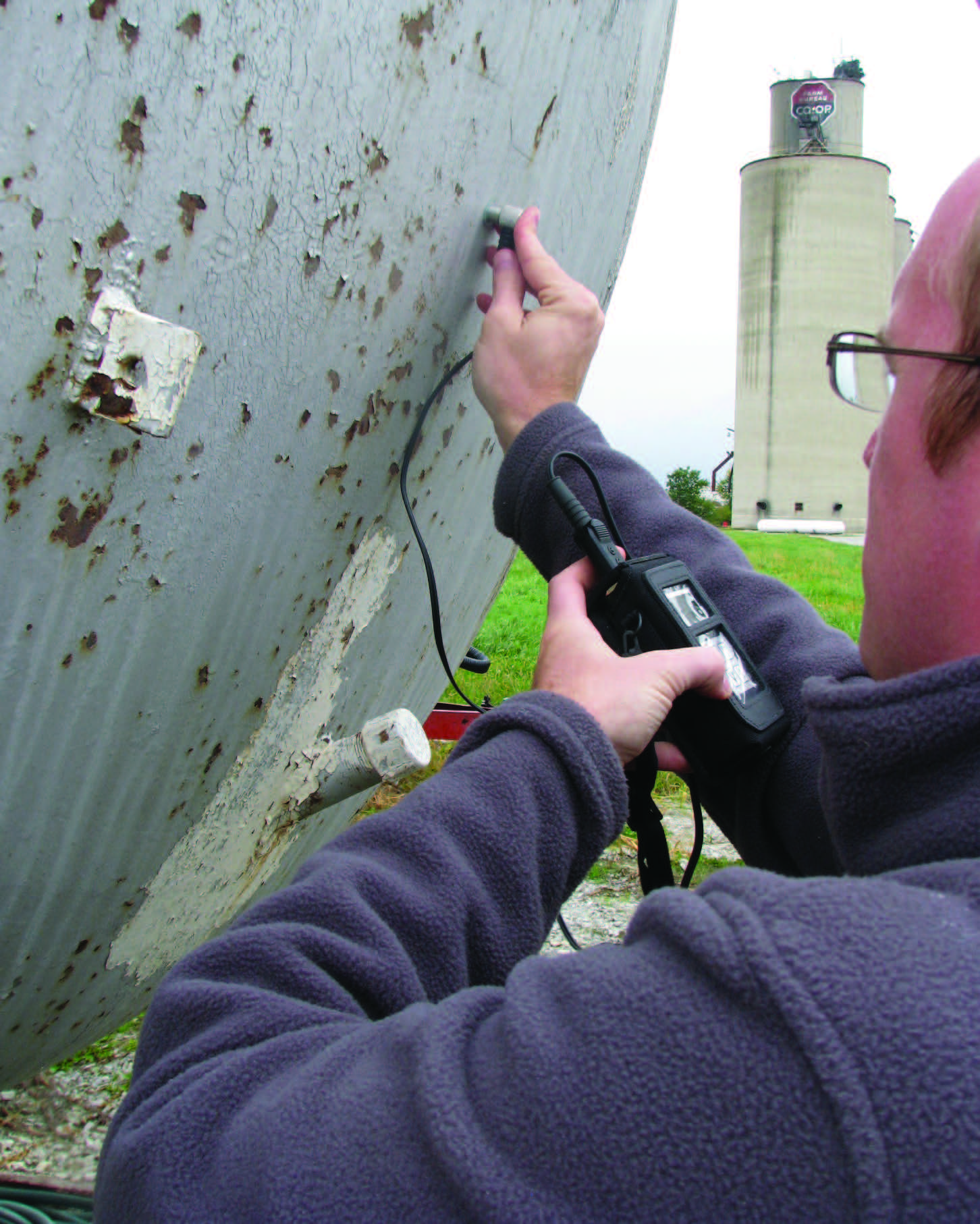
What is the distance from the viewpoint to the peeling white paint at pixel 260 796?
999mm

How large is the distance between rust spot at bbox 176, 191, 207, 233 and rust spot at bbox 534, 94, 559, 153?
0.42 m

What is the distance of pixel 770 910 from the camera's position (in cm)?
45

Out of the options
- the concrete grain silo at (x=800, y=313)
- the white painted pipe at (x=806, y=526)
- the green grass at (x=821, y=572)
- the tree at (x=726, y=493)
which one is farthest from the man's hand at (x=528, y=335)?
the tree at (x=726, y=493)

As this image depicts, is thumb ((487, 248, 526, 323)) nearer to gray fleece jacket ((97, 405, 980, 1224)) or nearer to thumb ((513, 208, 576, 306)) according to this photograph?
thumb ((513, 208, 576, 306))

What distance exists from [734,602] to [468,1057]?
73 cm

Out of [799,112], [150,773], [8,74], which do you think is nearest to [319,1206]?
[150,773]

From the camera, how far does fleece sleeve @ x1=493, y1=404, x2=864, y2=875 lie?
0.98 metres

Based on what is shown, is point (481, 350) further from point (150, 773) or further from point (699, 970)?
point (699, 970)

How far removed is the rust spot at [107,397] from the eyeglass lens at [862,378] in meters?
0.55

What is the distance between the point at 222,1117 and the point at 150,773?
1.36 ft

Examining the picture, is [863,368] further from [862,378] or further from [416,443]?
[416,443]

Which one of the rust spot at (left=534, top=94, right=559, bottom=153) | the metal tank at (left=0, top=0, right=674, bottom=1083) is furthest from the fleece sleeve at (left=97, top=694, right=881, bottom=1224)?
the rust spot at (left=534, top=94, right=559, bottom=153)

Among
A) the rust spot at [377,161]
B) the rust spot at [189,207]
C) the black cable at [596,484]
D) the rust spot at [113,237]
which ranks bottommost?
the black cable at [596,484]

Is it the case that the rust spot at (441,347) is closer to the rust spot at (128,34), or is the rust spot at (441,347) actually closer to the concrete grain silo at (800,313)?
the rust spot at (128,34)
